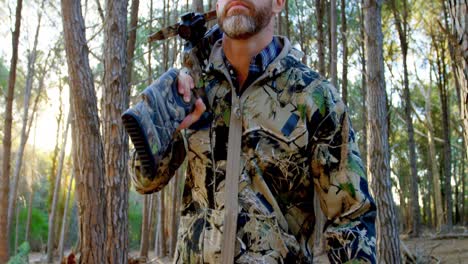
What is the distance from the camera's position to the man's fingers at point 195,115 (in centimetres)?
143

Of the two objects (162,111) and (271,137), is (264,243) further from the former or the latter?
(162,111)

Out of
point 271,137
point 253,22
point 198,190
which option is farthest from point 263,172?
point 253,22

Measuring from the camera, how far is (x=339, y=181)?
4.64 feet

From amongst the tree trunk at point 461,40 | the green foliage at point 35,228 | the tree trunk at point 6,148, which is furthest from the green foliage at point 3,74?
the tree trunk at point 461,40

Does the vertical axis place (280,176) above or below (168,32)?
below

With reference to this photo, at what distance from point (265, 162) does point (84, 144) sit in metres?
4.01

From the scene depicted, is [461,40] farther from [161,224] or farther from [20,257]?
[161,224]

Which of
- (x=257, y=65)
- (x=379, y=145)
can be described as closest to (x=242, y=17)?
(x=257, y=65)

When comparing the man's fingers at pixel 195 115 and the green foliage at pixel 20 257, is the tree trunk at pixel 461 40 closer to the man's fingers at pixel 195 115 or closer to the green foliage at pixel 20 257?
the man's fingers at pixel 195 115

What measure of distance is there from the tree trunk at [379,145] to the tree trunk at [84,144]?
3.31 m

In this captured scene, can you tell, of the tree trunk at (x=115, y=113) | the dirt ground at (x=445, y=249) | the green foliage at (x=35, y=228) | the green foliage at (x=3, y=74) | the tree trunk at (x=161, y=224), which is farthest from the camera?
the green foliage at (x=35, y=228)

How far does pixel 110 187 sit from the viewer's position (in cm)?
555

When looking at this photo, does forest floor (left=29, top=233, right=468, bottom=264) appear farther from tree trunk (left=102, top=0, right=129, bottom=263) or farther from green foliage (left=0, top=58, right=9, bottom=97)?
green foliage (left=0, top=58, right=9, bottom=97)

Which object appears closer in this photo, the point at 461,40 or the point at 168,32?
the point at 168,32
